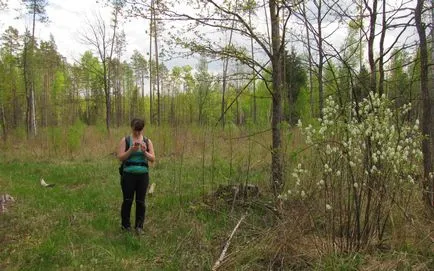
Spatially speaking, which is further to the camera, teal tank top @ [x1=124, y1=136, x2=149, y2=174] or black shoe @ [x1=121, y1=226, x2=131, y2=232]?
black shoe @ [x1=121, y1=226, x2=131, y2=232]

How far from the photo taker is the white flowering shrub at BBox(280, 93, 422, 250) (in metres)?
3.76

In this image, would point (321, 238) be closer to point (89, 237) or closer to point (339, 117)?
point (339, 117)

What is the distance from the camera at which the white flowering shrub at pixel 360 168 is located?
12.3 feet

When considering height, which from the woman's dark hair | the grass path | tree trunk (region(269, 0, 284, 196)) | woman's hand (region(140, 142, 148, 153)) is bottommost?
the grass path

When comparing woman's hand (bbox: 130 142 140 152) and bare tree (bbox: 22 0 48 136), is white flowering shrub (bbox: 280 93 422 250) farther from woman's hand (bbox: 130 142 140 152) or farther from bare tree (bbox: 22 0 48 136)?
bare tree (bbox: 22 0 48 136)

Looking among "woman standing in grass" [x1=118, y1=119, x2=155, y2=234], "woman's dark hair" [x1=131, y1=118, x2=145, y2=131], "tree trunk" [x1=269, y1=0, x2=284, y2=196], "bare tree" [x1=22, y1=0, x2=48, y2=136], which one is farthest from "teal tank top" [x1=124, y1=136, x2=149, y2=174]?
"bare tree" [x1=22, y1=0, x2=48, y2=136]

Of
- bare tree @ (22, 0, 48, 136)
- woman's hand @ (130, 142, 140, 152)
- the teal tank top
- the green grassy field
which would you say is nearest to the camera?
the green grassy field

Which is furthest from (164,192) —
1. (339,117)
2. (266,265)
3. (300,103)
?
(300,103)

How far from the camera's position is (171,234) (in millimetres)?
5648

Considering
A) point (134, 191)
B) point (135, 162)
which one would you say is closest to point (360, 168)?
point (135, 162)

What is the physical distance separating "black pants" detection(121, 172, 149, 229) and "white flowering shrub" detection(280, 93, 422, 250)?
7.46ft

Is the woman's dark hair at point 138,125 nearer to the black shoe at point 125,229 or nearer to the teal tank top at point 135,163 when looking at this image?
the teal tank top at point 135,163

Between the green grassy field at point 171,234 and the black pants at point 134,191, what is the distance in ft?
0.91

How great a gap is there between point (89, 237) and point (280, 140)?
3.31 metres
